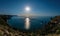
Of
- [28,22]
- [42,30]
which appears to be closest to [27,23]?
[28,22]

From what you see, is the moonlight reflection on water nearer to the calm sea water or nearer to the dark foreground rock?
the calm sea water

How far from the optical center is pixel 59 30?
301cm

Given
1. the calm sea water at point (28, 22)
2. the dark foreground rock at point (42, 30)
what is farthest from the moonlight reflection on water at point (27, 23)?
the dark foreground rock at point (42, 30)

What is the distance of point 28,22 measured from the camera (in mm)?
3094

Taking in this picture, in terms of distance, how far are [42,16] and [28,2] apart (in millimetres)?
446

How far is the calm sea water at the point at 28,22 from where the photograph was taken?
303 centimetres

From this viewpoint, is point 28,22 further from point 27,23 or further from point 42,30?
point 42,30

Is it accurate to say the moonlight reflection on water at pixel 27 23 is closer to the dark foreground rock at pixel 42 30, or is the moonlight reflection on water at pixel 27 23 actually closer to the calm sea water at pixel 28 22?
the calm sea water at pixel 28 22

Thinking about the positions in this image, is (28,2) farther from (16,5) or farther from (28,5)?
(16,5)

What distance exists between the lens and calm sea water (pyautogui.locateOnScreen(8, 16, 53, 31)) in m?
3.03

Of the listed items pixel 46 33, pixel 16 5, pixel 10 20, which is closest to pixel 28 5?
pixel 16 5

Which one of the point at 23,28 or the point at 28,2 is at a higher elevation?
the point at 28,2

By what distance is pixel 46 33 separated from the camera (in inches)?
121

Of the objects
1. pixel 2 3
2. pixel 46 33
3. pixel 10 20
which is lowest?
pixel 46 33
